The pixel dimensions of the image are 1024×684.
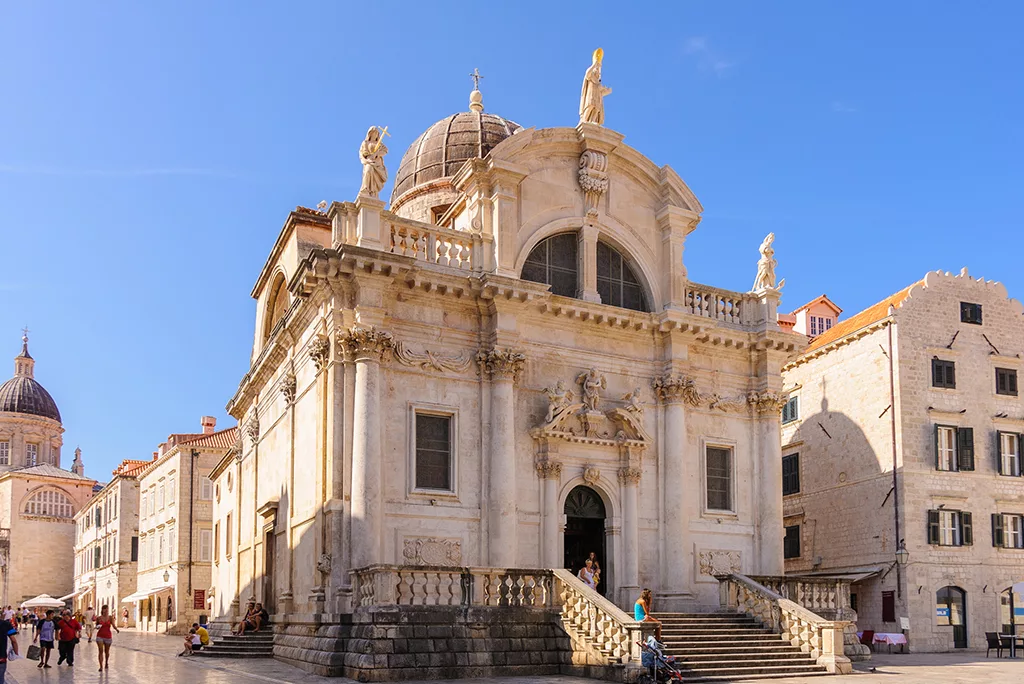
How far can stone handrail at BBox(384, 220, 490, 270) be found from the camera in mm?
23078

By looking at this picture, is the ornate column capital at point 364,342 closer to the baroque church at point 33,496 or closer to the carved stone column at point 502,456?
the carved stone column at point 502,456

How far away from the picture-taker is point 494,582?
1994 centimetres

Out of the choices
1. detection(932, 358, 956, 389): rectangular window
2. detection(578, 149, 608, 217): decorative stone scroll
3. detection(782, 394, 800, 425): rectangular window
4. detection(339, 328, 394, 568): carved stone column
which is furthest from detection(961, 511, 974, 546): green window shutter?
detection(339, 328, 394, 568): carved stone column

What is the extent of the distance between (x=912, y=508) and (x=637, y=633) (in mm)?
17896

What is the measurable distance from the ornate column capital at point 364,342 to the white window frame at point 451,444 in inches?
58.4

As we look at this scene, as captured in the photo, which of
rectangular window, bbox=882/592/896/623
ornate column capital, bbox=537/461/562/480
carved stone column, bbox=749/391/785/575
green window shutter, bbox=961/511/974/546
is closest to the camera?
ornate column capital, bbox=537/461/562/480

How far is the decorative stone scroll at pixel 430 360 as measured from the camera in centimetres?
2234

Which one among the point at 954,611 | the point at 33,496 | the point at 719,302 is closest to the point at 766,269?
the point at 719,302

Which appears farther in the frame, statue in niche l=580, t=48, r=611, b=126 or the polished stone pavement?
statue in niche l=580, t=48, r=611, b=126

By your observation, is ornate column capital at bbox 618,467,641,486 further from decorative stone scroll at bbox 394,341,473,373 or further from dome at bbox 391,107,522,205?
dome at bbox 391,107,522,205

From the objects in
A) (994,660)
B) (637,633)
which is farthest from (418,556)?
(994,660)

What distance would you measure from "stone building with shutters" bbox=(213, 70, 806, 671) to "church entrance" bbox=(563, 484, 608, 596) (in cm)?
5

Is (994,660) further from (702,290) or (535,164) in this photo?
(535,164)

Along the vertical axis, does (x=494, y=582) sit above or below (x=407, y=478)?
below
